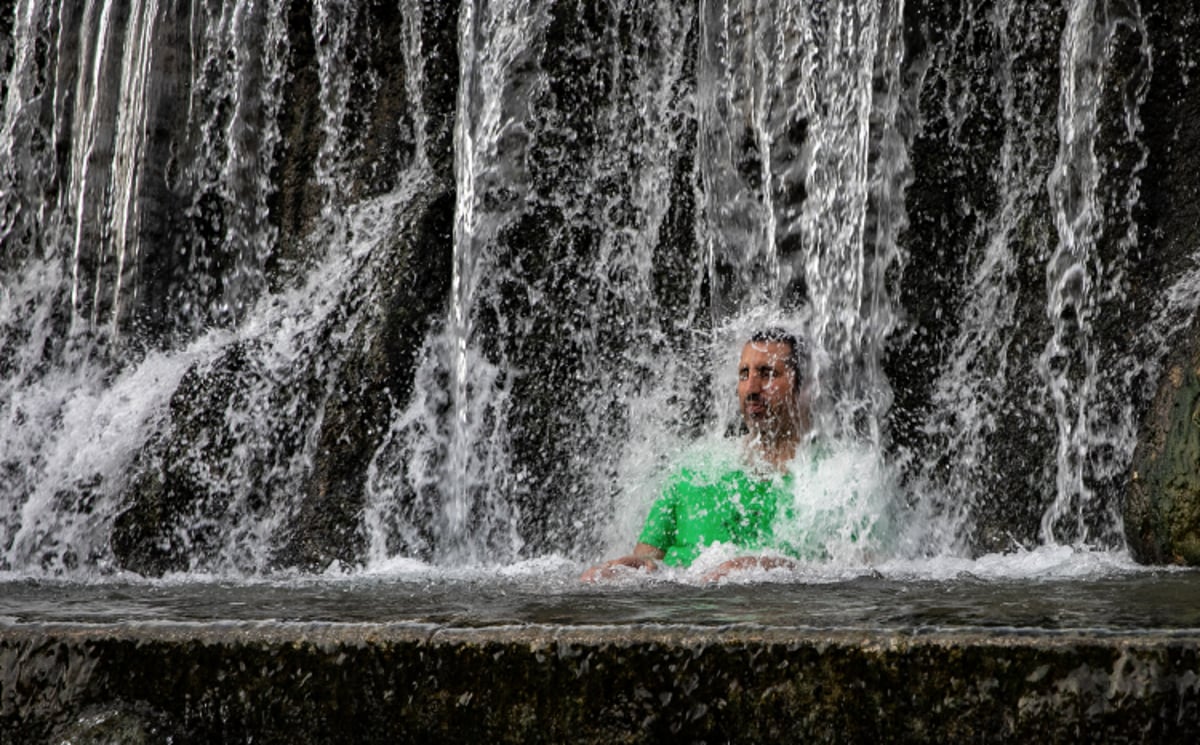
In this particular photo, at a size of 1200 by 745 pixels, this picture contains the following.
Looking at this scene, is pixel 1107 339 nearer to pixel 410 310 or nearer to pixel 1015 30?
pixel 1015 30

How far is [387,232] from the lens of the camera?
20.8 ft

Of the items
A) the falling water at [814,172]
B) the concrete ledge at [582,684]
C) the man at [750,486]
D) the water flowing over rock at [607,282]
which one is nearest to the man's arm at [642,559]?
the man at [750,486]

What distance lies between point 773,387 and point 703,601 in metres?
2.46

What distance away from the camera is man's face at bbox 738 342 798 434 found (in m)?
4.93

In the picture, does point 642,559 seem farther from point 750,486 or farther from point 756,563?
point 756,563

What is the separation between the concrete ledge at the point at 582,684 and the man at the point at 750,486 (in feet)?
7.39

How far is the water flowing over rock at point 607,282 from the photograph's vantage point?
5453mm

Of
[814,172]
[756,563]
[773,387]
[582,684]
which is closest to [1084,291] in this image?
[814,172]

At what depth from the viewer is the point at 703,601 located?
2.59m

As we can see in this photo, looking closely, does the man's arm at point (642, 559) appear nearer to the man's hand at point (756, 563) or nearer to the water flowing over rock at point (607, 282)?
the man's hand at point (756, 563)

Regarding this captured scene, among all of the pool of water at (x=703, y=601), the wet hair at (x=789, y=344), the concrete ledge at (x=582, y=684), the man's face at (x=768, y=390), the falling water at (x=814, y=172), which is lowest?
the concrete ledge at (x=582, y=684)

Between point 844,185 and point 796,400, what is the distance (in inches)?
46.7

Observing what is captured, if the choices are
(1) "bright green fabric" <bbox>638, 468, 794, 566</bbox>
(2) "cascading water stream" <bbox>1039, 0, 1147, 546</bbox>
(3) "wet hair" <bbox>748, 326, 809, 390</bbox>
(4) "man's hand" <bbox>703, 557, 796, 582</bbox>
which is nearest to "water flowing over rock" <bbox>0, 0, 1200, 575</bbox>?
(2) "cascading water stream" <bbox>1039, 0, 1147, 546</bbox>

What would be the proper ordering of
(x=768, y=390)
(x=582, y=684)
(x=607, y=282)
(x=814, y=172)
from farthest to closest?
(x=607, y=282) < (x=814, y=172) < (x=768, y=390) < (x=582, y=684)
